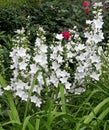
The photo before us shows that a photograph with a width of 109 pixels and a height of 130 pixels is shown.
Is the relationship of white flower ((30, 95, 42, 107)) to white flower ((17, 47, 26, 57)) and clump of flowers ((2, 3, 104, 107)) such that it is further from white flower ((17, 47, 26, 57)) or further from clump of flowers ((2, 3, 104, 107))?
white flower ((17, 47, 26, 57))

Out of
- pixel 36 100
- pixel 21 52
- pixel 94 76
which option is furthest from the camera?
pixel 94 76

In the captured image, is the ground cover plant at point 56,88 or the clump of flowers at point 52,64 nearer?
the ground cover plant at point 56,88

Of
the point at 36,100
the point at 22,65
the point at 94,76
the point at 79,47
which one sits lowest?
the point at 36,100

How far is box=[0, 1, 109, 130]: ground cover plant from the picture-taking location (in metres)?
3.76

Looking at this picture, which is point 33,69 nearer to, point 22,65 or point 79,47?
point 22,65

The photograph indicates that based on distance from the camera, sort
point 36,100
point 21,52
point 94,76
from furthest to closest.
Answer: point 94,76
point 36,100
point 21,52

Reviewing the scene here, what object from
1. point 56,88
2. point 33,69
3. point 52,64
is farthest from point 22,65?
point 56,88

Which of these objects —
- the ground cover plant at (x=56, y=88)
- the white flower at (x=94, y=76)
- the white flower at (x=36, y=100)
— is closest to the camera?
the ground cover plant at (x=56, y=88)

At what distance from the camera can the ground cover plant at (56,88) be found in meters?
3.76

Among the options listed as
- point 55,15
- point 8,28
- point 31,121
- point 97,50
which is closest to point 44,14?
point 55,15

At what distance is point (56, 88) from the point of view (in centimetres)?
409

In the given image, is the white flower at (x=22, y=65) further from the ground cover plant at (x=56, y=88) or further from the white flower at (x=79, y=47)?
the white flower at (x=79, y=47)

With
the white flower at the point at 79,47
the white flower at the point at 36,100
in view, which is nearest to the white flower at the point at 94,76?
the white flower at the point at 79,47

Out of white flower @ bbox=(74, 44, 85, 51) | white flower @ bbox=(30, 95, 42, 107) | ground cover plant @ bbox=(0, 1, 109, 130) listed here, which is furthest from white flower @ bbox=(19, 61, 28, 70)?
white flower @ bbox=(74, 44, 85, 51)
